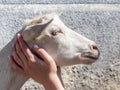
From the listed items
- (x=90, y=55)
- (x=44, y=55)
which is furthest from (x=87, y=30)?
(x=44, y=55)

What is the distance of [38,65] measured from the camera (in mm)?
1880

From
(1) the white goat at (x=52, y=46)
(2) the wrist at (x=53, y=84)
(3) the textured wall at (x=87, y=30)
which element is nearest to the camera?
(2) the wrist at (x=53, y=84)

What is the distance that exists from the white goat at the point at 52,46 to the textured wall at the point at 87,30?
0.50 metres

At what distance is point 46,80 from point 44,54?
9 cm

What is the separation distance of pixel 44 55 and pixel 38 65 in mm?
45

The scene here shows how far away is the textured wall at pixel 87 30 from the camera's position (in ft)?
8.29

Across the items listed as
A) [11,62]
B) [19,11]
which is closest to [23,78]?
[11,62]

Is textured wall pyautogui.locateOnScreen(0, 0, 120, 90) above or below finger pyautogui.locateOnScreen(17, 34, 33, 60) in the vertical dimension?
below

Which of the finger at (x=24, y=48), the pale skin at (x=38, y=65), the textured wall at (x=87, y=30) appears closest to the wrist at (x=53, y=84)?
the pale skin at (x=38, y=65)

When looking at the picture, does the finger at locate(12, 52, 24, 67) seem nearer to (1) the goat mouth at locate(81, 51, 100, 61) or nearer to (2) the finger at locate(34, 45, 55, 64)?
(2) the finger at locate(34, 45, 55, 64)

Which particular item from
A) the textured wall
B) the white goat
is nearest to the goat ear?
the white goat

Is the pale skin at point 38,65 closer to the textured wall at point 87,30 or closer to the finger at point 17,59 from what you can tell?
the finger at point 17,59

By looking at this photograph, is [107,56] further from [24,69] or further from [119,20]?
[24,69]

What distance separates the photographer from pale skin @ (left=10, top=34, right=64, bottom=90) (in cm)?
187
